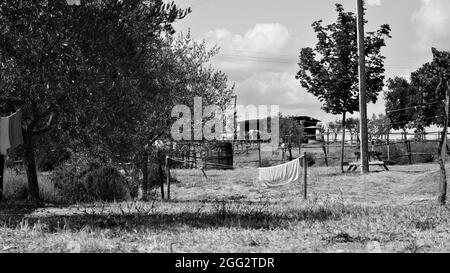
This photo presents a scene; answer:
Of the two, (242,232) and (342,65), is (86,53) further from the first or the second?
(342,65)

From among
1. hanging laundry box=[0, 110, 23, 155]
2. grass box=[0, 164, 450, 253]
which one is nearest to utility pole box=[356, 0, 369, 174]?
grass box=[0, 164, 450, 253]

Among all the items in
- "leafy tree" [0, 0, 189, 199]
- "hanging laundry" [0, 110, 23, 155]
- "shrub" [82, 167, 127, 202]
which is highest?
"leafy tree" [0, 0, 189, 199]

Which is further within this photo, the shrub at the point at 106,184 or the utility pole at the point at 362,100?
the utility pole at the point at 362,100

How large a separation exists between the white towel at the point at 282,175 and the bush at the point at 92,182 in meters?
5.38

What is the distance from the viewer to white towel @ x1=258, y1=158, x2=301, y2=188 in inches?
732

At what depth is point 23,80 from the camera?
893 centimetres

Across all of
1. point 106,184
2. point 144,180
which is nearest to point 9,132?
point 144,180

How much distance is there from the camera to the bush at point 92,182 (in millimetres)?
16516

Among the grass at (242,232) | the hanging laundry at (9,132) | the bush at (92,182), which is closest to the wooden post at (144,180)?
the bush at (92,182)

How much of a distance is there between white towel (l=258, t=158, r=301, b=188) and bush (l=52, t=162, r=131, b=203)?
17.7 feet

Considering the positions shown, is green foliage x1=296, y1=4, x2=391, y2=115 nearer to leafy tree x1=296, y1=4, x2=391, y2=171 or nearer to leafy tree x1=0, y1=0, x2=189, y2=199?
leafy tree x1=296, y1=4, x2=391, y2=171

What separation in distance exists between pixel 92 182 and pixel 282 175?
6.43m

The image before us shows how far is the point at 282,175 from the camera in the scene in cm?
1917

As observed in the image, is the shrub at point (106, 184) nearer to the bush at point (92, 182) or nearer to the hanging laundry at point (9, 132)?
the bush at point (92, 182)
